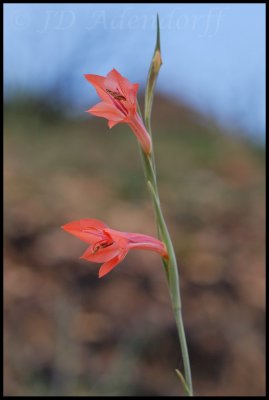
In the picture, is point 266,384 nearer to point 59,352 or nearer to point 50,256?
point 59,352

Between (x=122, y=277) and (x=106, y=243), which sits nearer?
(x=106, y=243)

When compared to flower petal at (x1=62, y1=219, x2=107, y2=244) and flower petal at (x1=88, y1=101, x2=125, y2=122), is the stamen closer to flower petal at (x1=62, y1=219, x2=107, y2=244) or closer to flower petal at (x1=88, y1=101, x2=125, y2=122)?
flower petal at (x1=62, y1=219, x2=107, y2=244)

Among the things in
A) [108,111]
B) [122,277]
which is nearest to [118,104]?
[108,111]

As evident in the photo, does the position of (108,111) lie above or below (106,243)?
above

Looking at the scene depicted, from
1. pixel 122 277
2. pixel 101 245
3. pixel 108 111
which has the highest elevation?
pixel 108 111

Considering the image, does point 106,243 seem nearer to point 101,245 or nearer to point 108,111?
point 101,245

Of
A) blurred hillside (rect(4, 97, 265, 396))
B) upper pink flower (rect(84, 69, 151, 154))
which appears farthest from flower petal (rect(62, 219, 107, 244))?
blurred hillside (rect(4, 97, 265, 396))

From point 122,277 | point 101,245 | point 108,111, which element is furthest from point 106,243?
point 122,277
